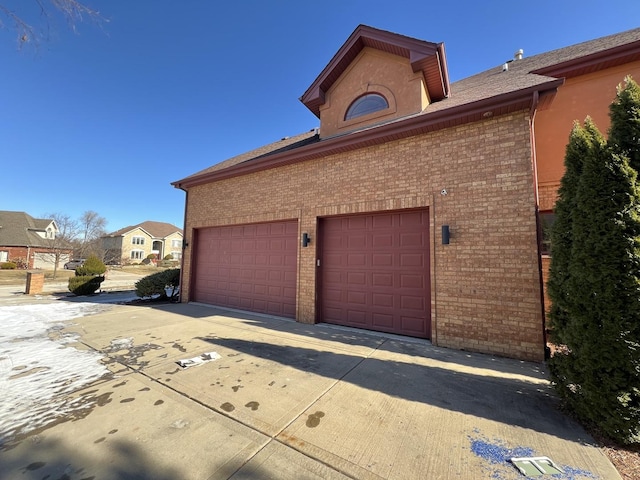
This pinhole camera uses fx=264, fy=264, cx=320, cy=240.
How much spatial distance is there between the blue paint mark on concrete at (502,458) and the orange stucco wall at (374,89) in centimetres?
641

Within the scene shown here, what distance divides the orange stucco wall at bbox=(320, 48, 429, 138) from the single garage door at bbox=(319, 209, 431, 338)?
2747 millimetres

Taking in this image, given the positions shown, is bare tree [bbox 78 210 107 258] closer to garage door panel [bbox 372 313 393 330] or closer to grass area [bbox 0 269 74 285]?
grass area [bbox 0 269 74 285]

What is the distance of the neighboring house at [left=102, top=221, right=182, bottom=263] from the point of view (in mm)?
45031

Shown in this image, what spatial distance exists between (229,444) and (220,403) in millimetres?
717

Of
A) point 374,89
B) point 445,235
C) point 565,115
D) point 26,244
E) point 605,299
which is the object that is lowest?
point 605,299

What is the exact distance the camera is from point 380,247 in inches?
235

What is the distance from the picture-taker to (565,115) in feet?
19.3

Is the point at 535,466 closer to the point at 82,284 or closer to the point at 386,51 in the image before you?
the point at 386,51

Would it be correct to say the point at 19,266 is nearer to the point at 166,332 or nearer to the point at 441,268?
the point at 166,332

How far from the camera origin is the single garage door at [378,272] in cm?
545

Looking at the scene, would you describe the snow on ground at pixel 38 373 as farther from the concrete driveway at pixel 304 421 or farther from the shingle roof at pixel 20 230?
the shingle roof at pixel 20 230

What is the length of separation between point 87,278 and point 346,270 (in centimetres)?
1219

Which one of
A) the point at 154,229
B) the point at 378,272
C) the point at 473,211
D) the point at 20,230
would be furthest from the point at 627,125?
the point at 154,229

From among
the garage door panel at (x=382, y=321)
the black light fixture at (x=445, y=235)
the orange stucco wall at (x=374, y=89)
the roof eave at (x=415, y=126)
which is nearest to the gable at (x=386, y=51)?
the orange stucco wall at (x=374, y=89)
